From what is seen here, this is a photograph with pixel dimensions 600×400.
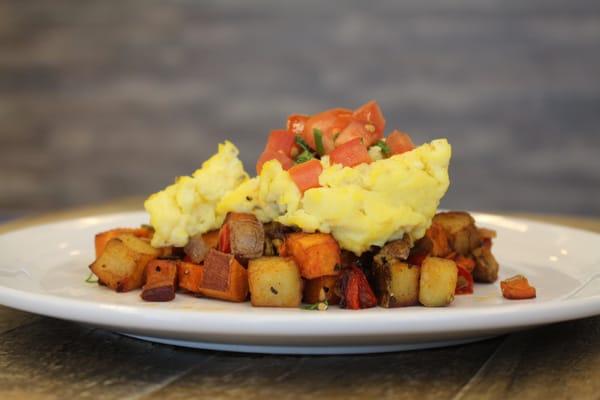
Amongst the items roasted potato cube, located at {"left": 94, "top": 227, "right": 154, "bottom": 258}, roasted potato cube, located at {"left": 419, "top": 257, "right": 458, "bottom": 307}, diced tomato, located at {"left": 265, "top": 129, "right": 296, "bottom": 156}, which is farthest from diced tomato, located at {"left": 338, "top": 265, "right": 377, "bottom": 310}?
roasted potato cube, located at {"left": 94, "top": 227, "right": 154, "bottom": 258}

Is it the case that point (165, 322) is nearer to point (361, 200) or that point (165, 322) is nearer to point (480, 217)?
point (361, 200)

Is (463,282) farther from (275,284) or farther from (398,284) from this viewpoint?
(275,284)

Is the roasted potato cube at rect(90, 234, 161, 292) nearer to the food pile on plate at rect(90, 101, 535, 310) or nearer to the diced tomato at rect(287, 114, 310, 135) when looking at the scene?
the food pile on plate at rect(90, 101, 535, 310)

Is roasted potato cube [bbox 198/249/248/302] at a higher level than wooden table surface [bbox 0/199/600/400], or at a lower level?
higher

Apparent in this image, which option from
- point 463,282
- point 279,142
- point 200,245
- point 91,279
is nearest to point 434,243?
point 463,282

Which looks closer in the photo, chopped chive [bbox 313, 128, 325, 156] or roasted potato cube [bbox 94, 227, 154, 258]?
chopped chive [bbox 313, 128, 325, 156]

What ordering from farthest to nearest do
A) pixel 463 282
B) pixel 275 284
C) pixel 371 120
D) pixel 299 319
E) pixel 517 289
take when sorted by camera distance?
pixel 371 120 < pixel 463 282 < pixel 517 289 < pixel 275 284 < pixel 299 319

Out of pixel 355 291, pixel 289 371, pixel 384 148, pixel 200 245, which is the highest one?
pixel 384 148
